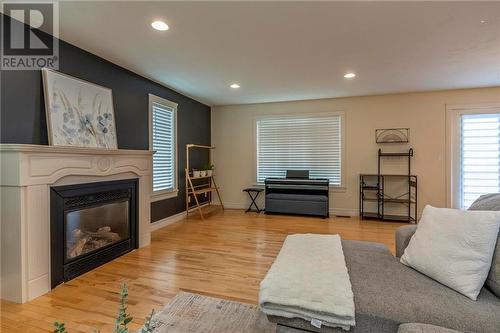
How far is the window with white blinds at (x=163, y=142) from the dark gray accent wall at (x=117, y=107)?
0.16 metres

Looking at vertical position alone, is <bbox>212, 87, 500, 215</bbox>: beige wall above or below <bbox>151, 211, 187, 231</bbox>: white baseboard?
above

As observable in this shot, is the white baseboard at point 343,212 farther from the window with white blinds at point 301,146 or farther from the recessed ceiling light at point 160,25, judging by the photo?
the recessed ceiling light at point 160,25

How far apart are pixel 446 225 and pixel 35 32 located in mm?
3891

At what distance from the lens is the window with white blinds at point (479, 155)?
15.3 feet

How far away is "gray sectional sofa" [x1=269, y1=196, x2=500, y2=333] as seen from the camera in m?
1.14

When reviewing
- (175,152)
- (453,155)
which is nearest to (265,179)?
(175,152)

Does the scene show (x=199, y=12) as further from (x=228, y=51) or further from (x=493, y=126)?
(x=493, y=126)

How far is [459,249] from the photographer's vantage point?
1417 millimetres

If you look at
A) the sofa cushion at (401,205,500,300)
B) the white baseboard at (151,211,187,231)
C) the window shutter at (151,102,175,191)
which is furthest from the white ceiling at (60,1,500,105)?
the white baseboard at (151,211,187,231)

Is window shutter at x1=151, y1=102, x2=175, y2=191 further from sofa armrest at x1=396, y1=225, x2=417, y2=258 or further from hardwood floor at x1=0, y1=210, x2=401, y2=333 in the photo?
sofa armrest at x1=396, y1=225, x2=417, y2=258

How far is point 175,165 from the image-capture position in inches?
191

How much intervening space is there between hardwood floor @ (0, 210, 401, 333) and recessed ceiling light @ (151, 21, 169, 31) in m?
2.50

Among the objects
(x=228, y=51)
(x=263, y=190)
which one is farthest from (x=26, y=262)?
(x=263, y=190)

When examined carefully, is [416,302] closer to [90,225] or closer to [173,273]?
[173,273]
